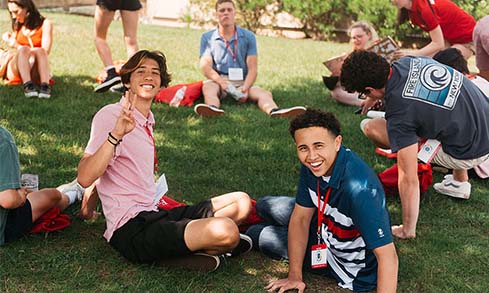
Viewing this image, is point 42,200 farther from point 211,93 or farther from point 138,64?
point 211,93

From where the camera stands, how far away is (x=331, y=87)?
7.52 m

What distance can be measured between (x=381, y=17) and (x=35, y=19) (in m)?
8.83

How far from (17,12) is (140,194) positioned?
13.7 feet

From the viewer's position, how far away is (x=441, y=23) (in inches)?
275

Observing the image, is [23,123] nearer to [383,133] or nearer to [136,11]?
[136,11]

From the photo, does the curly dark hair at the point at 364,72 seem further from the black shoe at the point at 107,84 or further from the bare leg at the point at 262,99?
the black shoe at the point at 107,84

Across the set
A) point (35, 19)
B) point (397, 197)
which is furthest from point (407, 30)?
point (397, 197)

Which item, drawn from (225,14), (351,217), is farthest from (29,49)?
(351,217)

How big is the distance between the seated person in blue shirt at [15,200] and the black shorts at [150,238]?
0.53 metres

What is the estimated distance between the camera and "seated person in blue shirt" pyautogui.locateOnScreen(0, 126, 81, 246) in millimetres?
3572

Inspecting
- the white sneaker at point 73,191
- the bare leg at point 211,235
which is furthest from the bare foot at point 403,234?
the white sneaker at point 73,191

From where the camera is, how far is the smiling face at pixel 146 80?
386cm

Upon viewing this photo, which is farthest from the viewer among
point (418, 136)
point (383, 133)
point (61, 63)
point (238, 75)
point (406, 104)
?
point (61, 63)

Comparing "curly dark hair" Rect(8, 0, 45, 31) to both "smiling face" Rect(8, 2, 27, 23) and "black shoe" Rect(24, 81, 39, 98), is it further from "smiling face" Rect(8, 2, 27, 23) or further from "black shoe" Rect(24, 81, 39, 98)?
"black shoe" Rect(24, 81, 39, 98)
